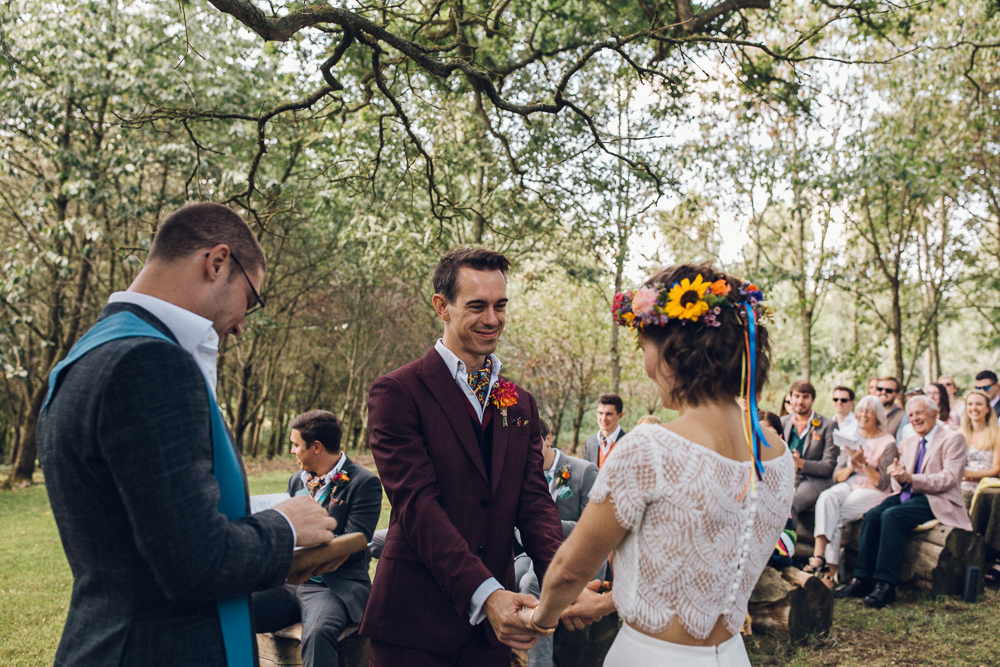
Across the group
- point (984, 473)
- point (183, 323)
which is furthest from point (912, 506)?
point (183, 323)

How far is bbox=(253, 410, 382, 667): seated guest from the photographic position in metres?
3.95

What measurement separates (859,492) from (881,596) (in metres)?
1.20

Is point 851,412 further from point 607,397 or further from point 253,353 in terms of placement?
point 253,353

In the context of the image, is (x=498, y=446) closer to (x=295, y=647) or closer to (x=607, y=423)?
(x=295, y=647)

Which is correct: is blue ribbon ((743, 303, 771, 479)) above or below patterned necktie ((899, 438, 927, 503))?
above

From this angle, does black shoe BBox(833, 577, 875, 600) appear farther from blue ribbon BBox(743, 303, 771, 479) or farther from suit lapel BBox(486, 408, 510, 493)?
blue ribbon BBox(743, 303, 771, 479)

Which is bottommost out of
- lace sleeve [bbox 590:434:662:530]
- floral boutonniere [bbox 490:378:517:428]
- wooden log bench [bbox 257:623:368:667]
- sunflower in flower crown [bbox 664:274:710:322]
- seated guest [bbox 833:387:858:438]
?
wooden log bench [bbox 257:623:368:667]

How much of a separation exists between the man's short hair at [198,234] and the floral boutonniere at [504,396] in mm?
1117

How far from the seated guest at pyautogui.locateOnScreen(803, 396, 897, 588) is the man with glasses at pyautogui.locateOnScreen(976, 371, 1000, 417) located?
2915 mm

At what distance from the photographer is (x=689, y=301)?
1.88 metres

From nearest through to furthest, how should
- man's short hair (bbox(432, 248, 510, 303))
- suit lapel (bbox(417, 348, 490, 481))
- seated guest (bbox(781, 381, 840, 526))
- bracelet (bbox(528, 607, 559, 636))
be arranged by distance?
1. bracelet (bbox(528, 607, 559, 636))
2. suit lapel (bbox(417, 348, 490, 481))
3. man's short hair (bbox(432, 248, 510, 303))
4. seated guest (bbox(781, 381, 840, 526))

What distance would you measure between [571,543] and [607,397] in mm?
5466

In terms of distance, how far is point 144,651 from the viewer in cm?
150

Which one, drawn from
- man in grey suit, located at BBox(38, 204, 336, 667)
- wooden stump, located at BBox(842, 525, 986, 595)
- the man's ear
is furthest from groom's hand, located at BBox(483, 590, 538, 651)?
wooden stump, located at BBox(842, 525, 986, 595)
